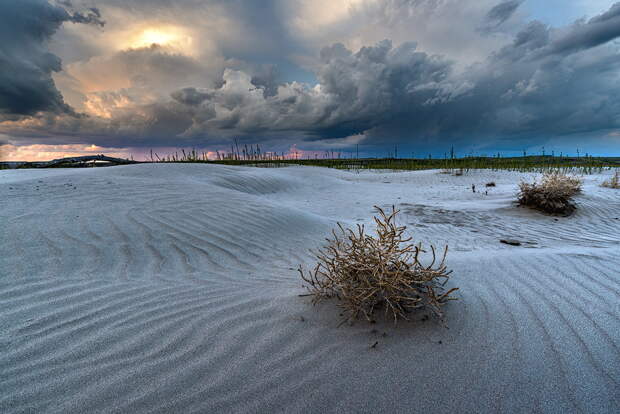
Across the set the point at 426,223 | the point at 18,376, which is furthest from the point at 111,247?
the point at 426,223

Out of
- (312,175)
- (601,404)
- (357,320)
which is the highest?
(312,175)

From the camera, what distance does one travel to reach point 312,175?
1448 centimetres

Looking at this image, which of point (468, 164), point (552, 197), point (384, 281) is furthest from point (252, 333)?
point (468, 164)

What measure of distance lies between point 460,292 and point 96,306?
112 inches

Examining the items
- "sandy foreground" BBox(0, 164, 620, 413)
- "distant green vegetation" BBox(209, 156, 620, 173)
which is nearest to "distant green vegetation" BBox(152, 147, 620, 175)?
"distant green vegetation" BBox(209, 156, 620, 173)

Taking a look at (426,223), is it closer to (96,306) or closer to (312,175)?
(96,306)

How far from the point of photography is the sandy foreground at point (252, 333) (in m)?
1.38

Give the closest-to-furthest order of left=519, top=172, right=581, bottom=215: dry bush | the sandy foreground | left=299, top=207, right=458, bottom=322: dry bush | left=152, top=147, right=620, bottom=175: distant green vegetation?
the sandy foreground → left=299, top=207, right=458, bottom=322: dry bush → left=519, top=172, right=581, bottom=215: dry bush → left=152, top=147, right=620, bottom=175: distant green vegetation

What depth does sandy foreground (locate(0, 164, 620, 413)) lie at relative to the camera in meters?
1.38

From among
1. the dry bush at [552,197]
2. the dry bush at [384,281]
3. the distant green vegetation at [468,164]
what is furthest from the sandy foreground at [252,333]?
the distant green vegetation at [468,164]

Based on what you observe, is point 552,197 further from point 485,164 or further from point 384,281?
point 485,164

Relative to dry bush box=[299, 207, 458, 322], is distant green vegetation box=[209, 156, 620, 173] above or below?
above

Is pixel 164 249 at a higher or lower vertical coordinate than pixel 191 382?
higher

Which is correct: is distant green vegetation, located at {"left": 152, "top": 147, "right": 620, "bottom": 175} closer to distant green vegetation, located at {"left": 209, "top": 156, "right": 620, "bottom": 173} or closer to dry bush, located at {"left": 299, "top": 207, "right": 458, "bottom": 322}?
distant green vegetation, located at {"left": 209, "top": 156, "right": 620, "bottom": 173}
